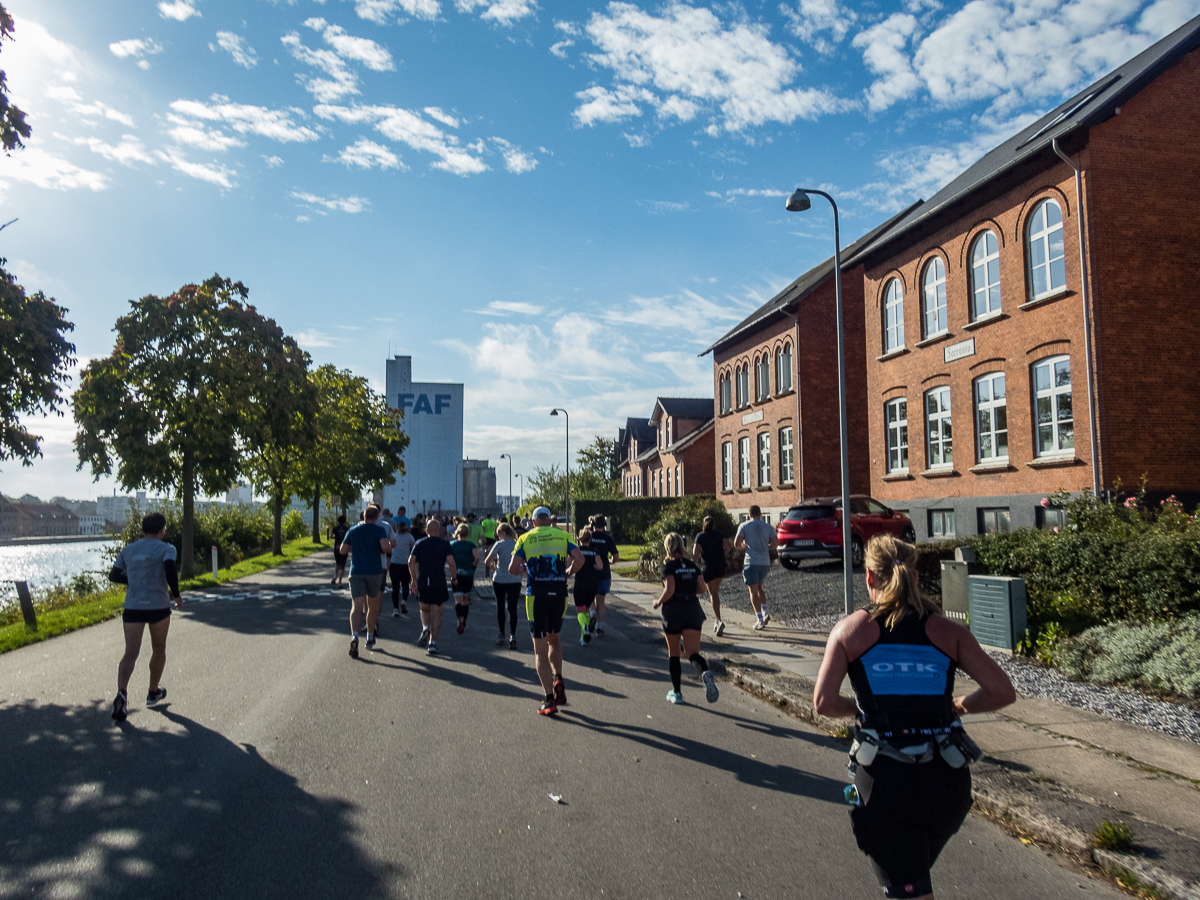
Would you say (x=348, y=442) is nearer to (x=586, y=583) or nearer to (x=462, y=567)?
(x=462, y=567)

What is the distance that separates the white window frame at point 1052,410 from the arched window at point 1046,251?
1.62 metres

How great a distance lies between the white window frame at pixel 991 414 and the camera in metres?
20.9

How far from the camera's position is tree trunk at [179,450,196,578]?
24.8 m

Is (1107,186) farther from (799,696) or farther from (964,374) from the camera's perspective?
(799,696)

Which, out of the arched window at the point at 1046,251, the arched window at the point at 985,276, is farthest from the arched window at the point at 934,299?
the arched window at the point at 1046,251

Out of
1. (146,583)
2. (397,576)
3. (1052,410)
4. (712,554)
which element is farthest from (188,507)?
(1052,410)

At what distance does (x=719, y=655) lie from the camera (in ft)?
36.6

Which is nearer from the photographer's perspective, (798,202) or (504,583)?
(504,583)

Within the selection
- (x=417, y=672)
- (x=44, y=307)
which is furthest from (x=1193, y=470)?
(x=44, y=307)

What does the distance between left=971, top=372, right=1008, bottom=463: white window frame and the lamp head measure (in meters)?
10.0

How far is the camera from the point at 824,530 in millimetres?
19828

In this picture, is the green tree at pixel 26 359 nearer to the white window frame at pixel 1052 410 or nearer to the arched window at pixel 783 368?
the white window frame at pixel 1052 410

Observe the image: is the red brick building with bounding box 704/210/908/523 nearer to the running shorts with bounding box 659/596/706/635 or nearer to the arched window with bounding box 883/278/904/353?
the arched window with bounding box 883/278/904/353

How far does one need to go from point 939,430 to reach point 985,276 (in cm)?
426
